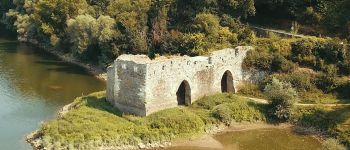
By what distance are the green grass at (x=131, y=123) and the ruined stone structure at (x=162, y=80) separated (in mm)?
720

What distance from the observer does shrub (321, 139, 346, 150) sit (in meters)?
35.6

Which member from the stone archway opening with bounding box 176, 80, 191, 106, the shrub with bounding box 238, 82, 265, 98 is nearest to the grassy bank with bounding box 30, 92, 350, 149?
the stone archway opening with bounding box 176, 80, 191, 106

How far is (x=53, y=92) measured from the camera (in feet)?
165

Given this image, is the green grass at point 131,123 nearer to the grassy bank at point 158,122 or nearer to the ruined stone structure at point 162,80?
the grassy bank at point 158,122

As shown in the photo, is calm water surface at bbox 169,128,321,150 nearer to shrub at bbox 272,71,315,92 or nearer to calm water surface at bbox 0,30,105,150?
shrub at bbox 272,71,315,92

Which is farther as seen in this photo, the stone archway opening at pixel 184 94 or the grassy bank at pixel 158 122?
the stone archway opening at pixel 184 94

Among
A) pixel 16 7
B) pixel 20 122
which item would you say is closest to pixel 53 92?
pixel 20 122

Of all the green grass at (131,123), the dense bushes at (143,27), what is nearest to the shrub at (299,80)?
the green grass at (131,123)

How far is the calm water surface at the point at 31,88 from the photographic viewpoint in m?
41.3

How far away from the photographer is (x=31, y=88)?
5138cm

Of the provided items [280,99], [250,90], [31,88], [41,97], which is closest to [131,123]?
[280,99]

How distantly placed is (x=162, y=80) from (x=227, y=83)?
7.55m

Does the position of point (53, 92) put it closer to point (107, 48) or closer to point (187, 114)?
point (107, 48)

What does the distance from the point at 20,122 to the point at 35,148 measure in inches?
222
